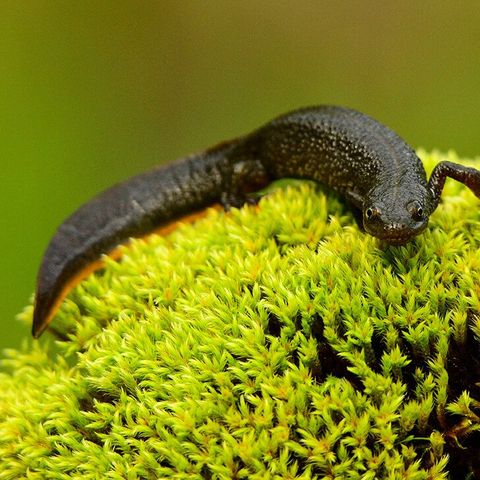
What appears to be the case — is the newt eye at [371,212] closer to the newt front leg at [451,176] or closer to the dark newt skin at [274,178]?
the dark newt skin at [274,178]

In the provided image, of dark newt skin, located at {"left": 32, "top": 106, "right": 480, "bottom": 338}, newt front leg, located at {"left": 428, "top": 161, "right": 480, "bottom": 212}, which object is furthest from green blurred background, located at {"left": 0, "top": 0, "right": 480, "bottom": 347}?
newt front leg, located at {"left": 428, "top": 161, "right": 480, "bottom": 212}

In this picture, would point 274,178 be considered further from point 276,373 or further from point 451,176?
point 276,373

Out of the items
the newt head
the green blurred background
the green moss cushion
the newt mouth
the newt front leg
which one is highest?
the green blurred background

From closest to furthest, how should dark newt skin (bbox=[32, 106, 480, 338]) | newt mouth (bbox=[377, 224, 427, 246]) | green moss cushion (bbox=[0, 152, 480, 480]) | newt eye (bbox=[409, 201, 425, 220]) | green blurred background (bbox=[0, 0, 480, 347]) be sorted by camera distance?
green moss cushion (bbox=[0, 152, 480, 480]), newt mouth (bbox=[377, 224, 427, 246]), newt eye (bbox=[409, 201, 425, 220]), dark newt skin (bbox=[32, 106, 480, 338]), green blurred background (bbox=[0, 0, 480, 347])

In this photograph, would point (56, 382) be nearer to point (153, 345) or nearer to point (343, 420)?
point (153, 345)

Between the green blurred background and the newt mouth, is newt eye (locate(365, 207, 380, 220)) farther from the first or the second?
the green blurred background

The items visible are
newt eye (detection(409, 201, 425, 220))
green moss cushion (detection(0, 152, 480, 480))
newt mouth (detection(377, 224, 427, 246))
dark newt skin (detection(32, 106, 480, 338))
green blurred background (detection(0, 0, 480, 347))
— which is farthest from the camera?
green blurred background (detection(0, 0, 480, 347))

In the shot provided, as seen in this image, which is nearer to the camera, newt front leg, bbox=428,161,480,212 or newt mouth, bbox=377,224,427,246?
newt mouth, bbox=377,224,427,246

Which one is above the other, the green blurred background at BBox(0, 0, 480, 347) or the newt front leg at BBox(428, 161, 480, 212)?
the green blurred background at BBox(0, 0, 480, 347)

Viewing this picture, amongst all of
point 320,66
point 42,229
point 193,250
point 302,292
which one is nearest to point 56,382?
point 193,250
